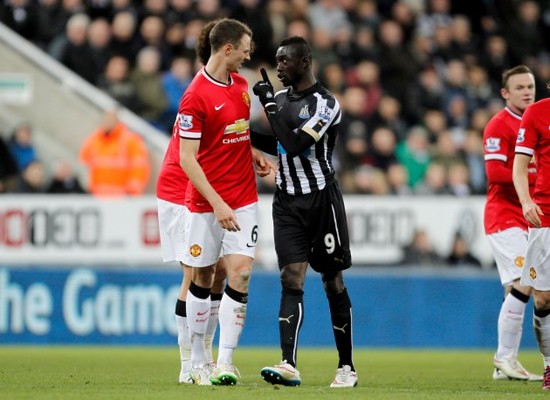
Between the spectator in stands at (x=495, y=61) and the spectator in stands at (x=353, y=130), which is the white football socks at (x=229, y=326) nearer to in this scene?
the spectator in stands at (x=353, y=130)

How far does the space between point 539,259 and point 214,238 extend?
2496 millimetres

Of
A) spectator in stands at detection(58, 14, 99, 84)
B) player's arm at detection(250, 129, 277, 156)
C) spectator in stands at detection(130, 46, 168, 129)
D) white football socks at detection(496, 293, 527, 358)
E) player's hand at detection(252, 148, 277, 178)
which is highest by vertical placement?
spectator in stands at detection(58, 14, 99, 84)

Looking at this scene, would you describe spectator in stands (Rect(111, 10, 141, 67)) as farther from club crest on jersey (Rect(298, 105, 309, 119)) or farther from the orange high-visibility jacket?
club crest on jersey (Rect(298, 105, 309, 119))

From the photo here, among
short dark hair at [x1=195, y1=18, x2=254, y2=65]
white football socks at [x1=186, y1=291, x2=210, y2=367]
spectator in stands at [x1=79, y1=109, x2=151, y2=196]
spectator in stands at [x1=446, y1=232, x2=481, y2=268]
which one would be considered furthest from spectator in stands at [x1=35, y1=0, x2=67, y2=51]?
white football socks at [x1=186, y1=291, x2=210, y2=367]

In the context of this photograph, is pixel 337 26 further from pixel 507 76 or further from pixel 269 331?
pixel 507 76

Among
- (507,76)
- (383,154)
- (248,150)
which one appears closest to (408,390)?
(248,150)

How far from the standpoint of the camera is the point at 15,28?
19.4 meters

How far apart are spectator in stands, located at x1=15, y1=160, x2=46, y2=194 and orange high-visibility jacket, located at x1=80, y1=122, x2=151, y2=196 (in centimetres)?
66

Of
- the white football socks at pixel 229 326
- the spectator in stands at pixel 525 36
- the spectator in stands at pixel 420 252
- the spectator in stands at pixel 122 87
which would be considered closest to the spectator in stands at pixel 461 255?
the spectator in stands at pixel 420 252

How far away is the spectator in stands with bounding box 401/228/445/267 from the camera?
57.0ft

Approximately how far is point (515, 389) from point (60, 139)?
1011cm

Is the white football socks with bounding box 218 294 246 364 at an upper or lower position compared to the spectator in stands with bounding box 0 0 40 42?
lower

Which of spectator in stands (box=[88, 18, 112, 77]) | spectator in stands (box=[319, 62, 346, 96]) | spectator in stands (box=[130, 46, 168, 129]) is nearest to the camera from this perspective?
spectator in stands (box=[130, 46, 168, 129])

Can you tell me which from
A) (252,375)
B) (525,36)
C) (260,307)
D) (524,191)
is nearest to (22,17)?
(260,307)
